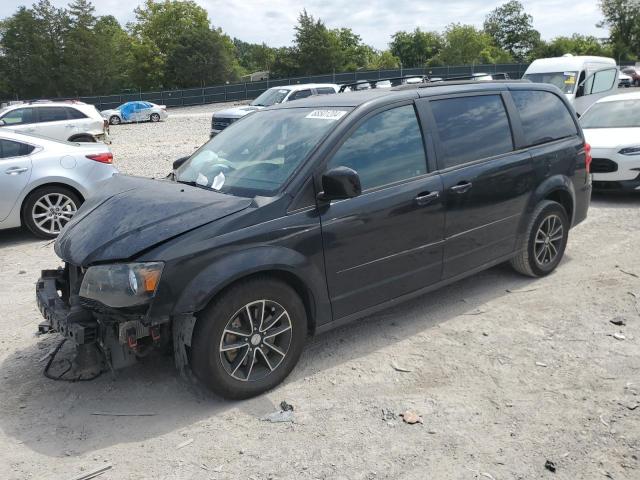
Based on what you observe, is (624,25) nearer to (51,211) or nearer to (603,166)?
(603,166)

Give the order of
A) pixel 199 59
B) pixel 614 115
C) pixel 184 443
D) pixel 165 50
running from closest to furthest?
pixel 184 443 → pixel 614 115 → pixel 199 59 → pixel 165 50

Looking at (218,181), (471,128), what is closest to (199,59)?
(471,128)

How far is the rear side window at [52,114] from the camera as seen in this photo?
49.8ft

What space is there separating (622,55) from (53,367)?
314ft

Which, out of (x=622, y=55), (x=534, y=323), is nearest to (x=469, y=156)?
(x=534, y=323)

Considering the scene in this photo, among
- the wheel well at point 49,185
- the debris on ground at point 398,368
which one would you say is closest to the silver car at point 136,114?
the wheel well at point 49,185

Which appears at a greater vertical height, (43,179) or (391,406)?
(43,179)

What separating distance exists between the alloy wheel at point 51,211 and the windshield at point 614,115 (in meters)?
8.35

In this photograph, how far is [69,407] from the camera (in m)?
3.56

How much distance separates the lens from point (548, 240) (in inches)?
217

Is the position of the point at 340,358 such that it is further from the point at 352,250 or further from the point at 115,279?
the point at 115,279

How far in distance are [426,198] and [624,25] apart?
3955 inches

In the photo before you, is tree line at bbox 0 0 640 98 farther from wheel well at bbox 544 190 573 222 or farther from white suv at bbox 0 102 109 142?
wheel well at bbox 544 190 573 222

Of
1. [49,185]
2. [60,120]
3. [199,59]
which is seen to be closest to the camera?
[49,185]
